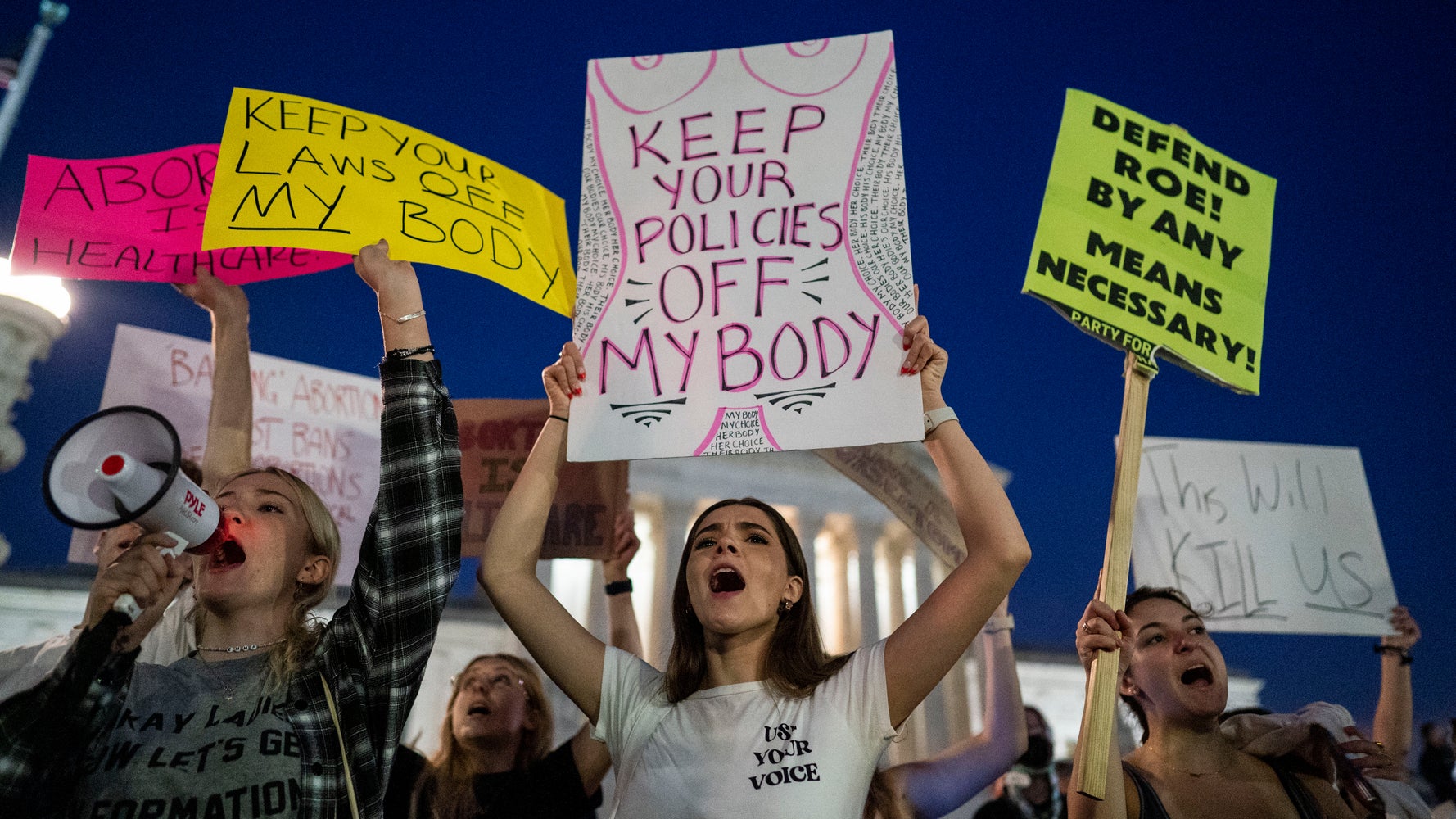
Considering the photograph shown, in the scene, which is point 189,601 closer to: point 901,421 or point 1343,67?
point 901,421

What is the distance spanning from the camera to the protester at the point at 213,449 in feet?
8.53

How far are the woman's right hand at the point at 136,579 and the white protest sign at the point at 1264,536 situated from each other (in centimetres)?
A: 310

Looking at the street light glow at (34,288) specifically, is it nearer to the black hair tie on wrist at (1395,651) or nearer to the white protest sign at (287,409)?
the white protest sign at (287,409)

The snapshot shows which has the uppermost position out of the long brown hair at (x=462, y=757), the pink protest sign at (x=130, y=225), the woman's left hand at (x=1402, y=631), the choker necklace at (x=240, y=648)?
the pink protest sign at (x=130, y=225)

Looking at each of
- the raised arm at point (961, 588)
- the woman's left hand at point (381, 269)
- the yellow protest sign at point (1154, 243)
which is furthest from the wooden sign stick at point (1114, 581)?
the woman's left hand at point (381, 269)

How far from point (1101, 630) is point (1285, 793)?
2.43 ft

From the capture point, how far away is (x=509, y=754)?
9.61ft

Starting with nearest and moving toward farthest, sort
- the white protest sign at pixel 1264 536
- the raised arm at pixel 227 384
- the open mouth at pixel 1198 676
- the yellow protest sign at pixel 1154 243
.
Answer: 1. the open mouth at pixel 1198 676
2. the yellow protest sign at pixel 1154 243
3. the raised arm at pixel 227 384
4. the white protest sign at pixel 1264 536

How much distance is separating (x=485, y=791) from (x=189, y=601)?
0.98 metres

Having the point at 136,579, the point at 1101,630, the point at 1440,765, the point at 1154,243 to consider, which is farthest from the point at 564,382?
the point at 1440,765

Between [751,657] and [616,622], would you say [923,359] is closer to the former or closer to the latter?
[751,657]

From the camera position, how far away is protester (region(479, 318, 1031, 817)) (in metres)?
1.87

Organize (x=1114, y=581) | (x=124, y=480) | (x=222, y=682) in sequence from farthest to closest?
(x=1114, y=581)
(x=222, y=682)
(x=124, y=480)

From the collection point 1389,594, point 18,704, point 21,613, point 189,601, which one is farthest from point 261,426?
point 21,613
